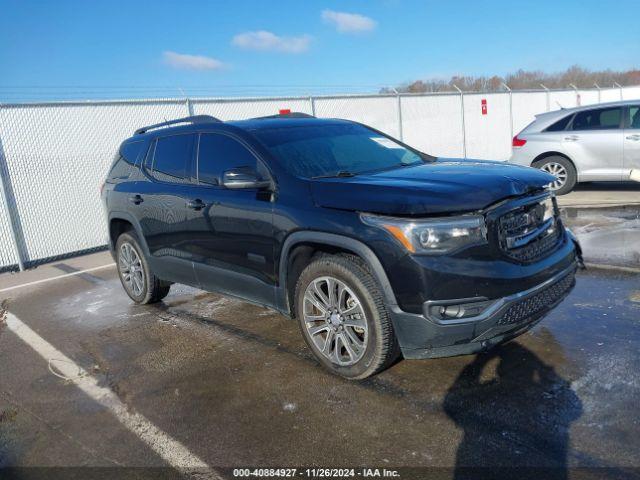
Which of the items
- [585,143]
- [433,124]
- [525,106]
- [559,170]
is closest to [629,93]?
[525,106]

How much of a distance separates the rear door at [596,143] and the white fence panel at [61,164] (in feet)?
25.0

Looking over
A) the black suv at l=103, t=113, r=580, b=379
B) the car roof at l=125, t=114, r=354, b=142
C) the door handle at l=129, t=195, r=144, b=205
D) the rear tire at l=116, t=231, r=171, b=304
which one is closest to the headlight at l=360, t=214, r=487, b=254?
the black suv at l=103, t=113, r=580, b=379

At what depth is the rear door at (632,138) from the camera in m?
A: 9.11

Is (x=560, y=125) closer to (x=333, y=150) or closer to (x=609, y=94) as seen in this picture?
(x=333, y=150)

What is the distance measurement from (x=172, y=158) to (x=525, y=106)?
55.9 ft

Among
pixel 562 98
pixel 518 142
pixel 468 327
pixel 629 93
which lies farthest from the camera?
pixel 629 93

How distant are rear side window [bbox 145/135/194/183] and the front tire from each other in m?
1.79

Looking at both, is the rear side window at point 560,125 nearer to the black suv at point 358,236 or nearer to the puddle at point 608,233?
the puddle at point 608,233

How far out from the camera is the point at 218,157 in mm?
4480

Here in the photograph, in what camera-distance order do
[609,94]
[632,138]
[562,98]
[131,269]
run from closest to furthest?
[131,269], [632,138], [562,98], [609,94]

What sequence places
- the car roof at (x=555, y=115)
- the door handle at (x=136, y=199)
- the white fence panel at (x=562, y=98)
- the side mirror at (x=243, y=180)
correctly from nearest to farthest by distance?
the side mirror at (x=243, y=180) → the door handle at (x=136, y=199) → the car roof at (x=555, y=115) → the white fence panel at (x=562, y=98)

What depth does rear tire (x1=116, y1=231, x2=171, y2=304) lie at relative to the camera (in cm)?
562

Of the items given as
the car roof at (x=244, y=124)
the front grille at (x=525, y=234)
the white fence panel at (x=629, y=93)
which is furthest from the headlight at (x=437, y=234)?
the white fence panel at (x=629, y=93)

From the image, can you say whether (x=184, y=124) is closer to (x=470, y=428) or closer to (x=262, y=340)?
(x=262, y=340)
